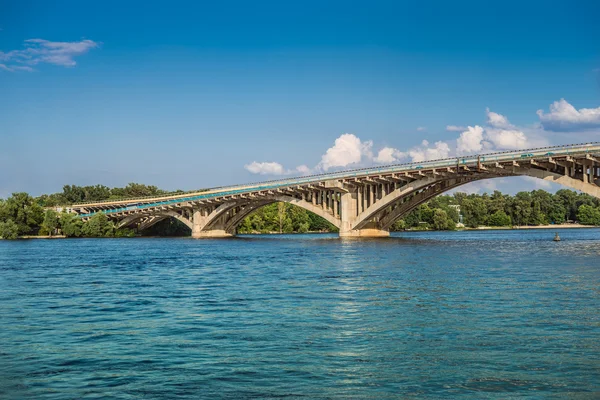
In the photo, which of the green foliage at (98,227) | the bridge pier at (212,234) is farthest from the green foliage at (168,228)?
the bridge pier at (212,234)

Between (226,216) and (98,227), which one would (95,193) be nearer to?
(98,227)

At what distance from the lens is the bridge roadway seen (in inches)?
2490

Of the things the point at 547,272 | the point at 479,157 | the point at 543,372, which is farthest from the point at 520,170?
the point at 543,372

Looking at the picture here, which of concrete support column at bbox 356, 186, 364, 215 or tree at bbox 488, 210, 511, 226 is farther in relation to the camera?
tree at bbox 488, 210, 511, 226

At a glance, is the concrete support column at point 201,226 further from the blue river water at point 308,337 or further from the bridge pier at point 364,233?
the blue river water at point 308,337

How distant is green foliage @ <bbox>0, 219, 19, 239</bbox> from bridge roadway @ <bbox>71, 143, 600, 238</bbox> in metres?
16.0

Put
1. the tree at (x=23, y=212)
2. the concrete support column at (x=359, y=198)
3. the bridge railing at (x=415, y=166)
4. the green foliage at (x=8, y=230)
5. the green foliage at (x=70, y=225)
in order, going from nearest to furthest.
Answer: the bridge railing at (x=415, y=166)
the concrete support column at (x=359, y=198)
the green foliage at (x=8, y=230)
the tree at (x=23, y=212)
the green foliage at (x=70, y=225)

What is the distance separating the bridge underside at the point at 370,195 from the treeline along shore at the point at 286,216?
14361mm

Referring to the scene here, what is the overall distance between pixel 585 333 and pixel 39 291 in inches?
933

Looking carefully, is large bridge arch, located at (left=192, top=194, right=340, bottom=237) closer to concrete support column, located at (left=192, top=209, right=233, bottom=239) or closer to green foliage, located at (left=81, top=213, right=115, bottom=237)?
concrete support column, located at (left=192, top=209, right=233, bottom=239)

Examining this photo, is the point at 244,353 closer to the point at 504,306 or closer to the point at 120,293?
the point at 504,306

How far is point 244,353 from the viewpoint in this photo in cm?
1666

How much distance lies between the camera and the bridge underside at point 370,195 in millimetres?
64375

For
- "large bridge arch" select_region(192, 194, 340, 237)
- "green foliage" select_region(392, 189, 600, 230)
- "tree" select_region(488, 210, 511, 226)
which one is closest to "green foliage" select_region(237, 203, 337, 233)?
"green foliage" select_region(392, 189, 600, 230)
